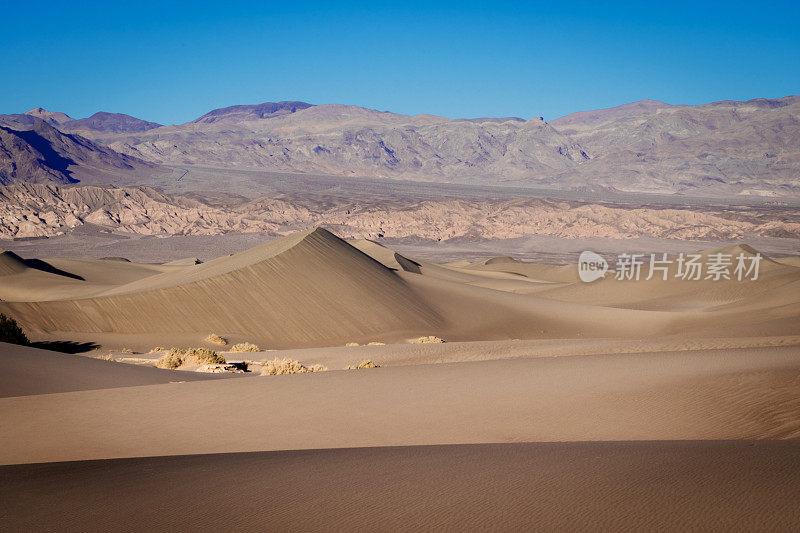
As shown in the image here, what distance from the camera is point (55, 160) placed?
128 metres

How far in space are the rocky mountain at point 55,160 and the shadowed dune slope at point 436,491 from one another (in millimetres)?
118184

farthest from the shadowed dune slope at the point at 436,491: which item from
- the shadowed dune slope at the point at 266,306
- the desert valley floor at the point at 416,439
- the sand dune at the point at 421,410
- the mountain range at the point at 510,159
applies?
the mountain range at the point at 510,159

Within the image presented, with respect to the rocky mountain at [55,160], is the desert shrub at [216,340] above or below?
below

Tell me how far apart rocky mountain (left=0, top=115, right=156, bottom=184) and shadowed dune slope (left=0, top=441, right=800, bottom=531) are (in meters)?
118

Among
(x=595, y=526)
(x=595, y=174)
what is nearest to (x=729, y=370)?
(x=595, y=526)

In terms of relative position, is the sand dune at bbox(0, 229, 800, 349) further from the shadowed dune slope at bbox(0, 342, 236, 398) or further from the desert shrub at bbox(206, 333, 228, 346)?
the shadowed dune slope at bbox(0, 342, 236, 398)

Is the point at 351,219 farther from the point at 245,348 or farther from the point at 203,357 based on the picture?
the point at 203,357

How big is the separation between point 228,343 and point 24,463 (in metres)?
12.8

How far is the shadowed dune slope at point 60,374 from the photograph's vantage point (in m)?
9.29

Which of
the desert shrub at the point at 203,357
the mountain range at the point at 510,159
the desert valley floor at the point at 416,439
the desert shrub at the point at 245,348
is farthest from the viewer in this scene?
the mountain range at the point at 510,159

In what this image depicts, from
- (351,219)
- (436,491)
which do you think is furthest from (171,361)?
(351,219)

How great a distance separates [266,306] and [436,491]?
17.3 metres

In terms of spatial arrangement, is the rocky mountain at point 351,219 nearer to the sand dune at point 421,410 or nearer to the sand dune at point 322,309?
the sand dune at point 322,309

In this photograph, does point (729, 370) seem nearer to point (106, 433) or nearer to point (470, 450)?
point (470, 450)
